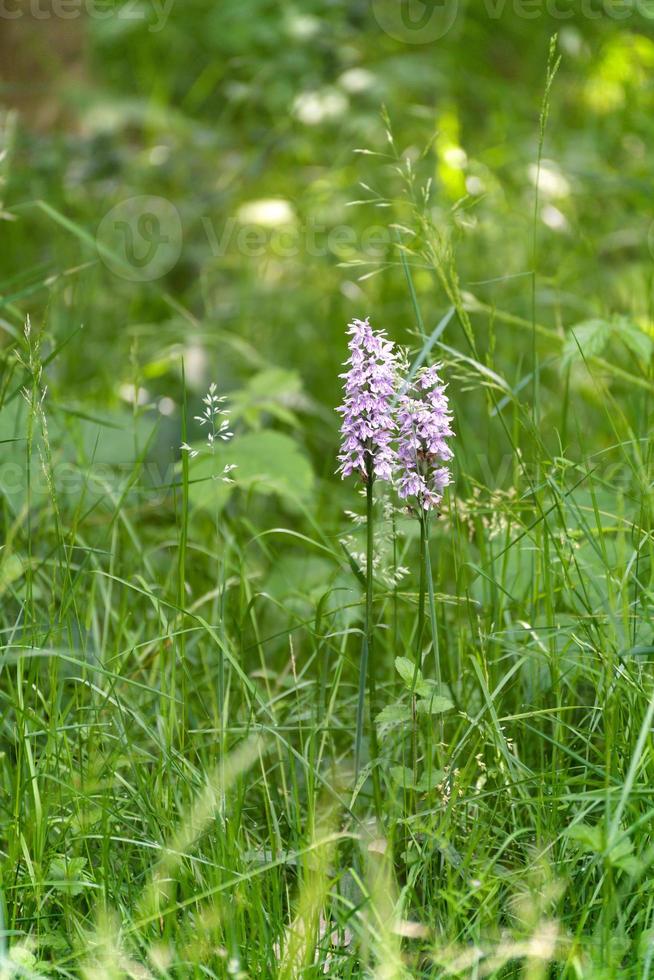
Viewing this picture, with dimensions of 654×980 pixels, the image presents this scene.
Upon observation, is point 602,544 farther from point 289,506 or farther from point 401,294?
point 401,294

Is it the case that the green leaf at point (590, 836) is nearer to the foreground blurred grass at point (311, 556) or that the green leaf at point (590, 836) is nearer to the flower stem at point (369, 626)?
the foreground blurred grass at point (311, 556)

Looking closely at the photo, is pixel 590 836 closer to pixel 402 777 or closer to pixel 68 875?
pixel 402 777

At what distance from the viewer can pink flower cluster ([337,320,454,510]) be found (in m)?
1.33

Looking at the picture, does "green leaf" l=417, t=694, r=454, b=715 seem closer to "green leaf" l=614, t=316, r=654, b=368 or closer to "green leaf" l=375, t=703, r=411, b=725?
"green leaf" l=375, t=703, r=411, b=725

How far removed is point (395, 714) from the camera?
1.47 metres

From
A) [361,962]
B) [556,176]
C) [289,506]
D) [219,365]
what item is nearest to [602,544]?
[361,962]

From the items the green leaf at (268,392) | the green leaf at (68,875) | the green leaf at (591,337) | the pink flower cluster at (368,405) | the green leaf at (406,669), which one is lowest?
the green leaf at (68,875)

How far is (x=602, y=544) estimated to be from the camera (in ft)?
5.27

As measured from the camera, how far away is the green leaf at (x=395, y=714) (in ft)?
4.79

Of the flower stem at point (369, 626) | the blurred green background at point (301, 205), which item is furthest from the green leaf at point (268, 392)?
the flower stem at point (369, 626)

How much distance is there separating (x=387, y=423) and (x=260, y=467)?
1027mm

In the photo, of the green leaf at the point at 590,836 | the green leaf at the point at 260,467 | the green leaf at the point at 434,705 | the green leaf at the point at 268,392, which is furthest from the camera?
the green leaf at the point at 268,392

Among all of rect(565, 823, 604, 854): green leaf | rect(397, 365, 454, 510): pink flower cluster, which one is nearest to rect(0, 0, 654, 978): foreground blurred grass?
rect(565, 823, 604, 854): green leaf

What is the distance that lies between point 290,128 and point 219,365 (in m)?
1.07
